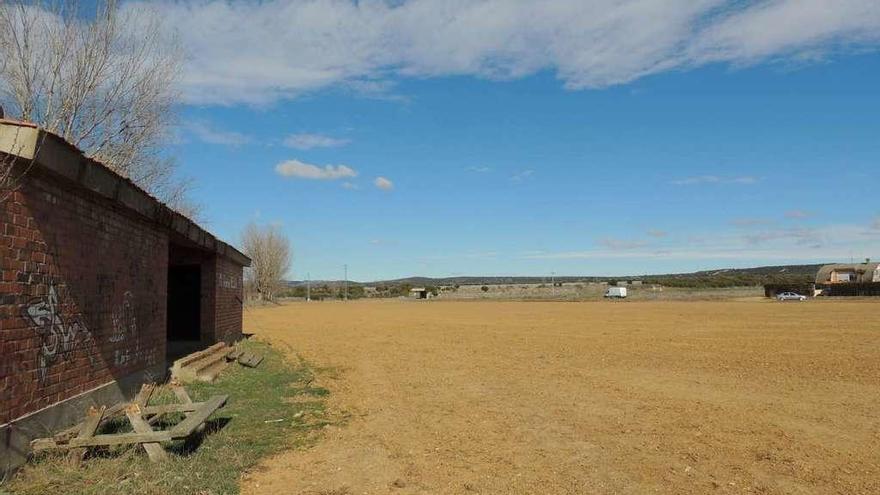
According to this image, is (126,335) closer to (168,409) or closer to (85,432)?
(168,409)

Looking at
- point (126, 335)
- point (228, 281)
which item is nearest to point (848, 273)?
point (228, 281)

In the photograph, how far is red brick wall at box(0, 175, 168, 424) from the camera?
239 inches

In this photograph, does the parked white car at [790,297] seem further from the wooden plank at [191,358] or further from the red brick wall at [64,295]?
the red brick wall at [64,295]

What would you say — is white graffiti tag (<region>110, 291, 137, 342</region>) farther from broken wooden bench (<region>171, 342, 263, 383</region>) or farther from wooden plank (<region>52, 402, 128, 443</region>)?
broken wooden bench (<region>171, 342, 263, 383</region>)

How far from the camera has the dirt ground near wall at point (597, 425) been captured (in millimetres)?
6324

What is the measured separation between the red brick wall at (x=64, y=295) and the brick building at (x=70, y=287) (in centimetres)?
1

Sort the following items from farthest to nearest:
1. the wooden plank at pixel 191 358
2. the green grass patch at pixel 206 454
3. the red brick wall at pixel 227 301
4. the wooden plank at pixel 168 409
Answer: the red brick wall at pixel 227 301 → the wooden plank at pixel 191 358 → the wooden plank at pixel 168 409 → the green grass patch at pixel 206 454

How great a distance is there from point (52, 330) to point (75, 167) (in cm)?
166

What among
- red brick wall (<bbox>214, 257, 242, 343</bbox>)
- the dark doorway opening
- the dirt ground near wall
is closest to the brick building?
the dirt ground near wall

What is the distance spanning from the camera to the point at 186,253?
16875 mm

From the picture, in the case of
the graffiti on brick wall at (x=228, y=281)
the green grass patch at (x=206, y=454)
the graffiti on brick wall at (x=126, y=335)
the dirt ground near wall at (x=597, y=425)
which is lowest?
the dirt ground near wall at (x=597, y=425)

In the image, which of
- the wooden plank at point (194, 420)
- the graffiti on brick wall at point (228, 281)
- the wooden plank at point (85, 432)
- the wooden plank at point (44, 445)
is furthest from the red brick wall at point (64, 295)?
the graffiti on brick wall at point (228, 281)

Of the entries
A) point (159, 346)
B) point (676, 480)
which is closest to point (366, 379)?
point (159, 346)

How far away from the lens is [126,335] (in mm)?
9492
